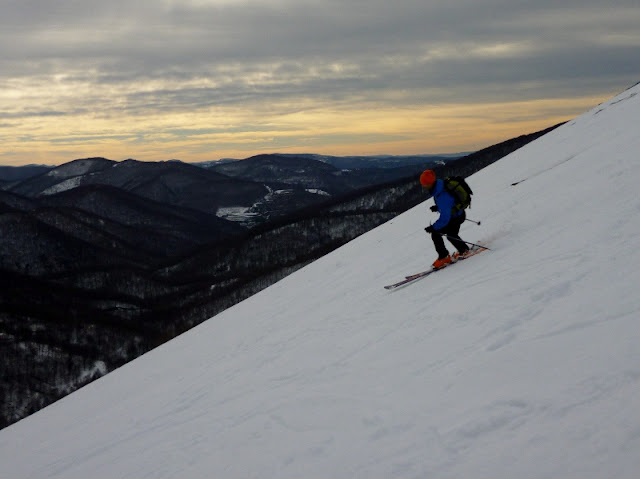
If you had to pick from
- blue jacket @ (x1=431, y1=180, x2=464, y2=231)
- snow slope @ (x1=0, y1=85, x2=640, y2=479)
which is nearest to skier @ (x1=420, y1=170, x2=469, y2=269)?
blue jacket @ (x1=431, y1=180, x2=464, y2=231)

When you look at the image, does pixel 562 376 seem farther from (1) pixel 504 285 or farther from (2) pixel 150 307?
(2) pixel 150 307

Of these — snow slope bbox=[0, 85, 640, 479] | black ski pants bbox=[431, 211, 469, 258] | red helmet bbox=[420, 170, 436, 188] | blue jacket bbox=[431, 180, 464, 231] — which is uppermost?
red helmet bbox=[420, 170, 436, 188]

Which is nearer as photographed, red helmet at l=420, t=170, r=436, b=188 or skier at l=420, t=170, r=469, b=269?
red helmet at l=420, t=170, r=436, b=188

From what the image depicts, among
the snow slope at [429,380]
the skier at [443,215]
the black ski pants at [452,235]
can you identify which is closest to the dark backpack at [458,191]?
the skier at [443,215]

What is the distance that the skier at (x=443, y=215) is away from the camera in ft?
36.0

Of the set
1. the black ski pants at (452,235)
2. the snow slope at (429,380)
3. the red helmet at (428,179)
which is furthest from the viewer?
the black ski pants at (452,235)

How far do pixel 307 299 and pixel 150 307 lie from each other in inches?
6746

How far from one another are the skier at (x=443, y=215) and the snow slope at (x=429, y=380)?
1.65 ft

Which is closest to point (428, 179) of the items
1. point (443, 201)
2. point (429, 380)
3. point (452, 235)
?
point (443, 201)

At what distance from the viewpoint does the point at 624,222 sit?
9250mm

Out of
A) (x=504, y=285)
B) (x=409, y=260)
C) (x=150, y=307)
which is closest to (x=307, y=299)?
(x=409, y=260)

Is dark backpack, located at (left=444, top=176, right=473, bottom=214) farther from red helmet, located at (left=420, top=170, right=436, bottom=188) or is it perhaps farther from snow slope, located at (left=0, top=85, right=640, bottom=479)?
snow slope, located at (left=0, top=85, right=640, bottom=479)

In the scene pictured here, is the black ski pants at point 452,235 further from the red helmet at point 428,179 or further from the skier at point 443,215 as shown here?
the red helmet at point 428,179

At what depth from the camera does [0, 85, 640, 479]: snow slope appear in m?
4.79
